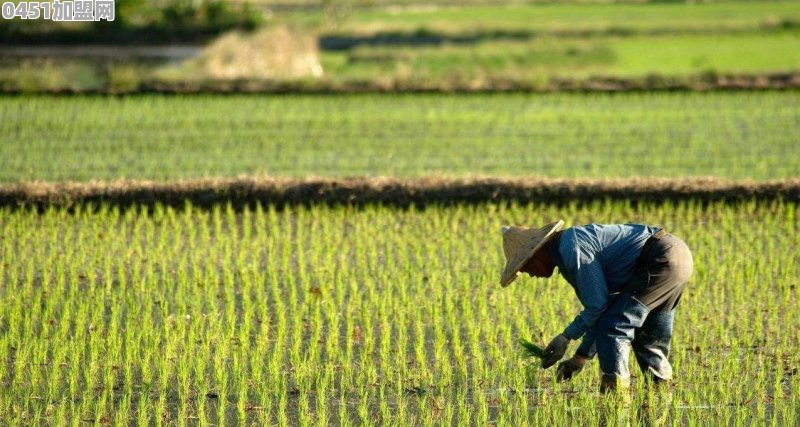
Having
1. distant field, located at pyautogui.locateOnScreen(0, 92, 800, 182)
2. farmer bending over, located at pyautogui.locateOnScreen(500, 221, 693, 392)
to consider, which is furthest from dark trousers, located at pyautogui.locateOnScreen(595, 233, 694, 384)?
distant field, located at pyautogui.locateOnScreen(0, 92, 800, 182)

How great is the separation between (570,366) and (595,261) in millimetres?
488

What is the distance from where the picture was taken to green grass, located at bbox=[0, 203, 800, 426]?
217 inches

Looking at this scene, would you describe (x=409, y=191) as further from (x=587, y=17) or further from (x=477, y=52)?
(x=587, y=17)

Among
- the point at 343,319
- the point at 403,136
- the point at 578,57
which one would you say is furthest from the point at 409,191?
the point at 578,57

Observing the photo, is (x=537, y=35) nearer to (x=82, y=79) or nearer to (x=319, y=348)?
(x=82, y=79)

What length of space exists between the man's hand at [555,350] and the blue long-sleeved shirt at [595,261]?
3 cm

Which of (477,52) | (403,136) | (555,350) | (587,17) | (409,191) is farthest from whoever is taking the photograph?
(587,17)

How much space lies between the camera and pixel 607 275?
17.5 feet

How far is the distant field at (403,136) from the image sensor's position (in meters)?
11.1

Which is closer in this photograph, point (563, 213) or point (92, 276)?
point (92, 276)

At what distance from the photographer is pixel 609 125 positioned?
13430 mm

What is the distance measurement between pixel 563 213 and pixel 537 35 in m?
18.2

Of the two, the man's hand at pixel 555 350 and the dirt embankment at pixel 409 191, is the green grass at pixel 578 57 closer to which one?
the dirt embankment at pixel 409 191

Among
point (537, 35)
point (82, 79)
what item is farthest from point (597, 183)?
point (537, 35)
